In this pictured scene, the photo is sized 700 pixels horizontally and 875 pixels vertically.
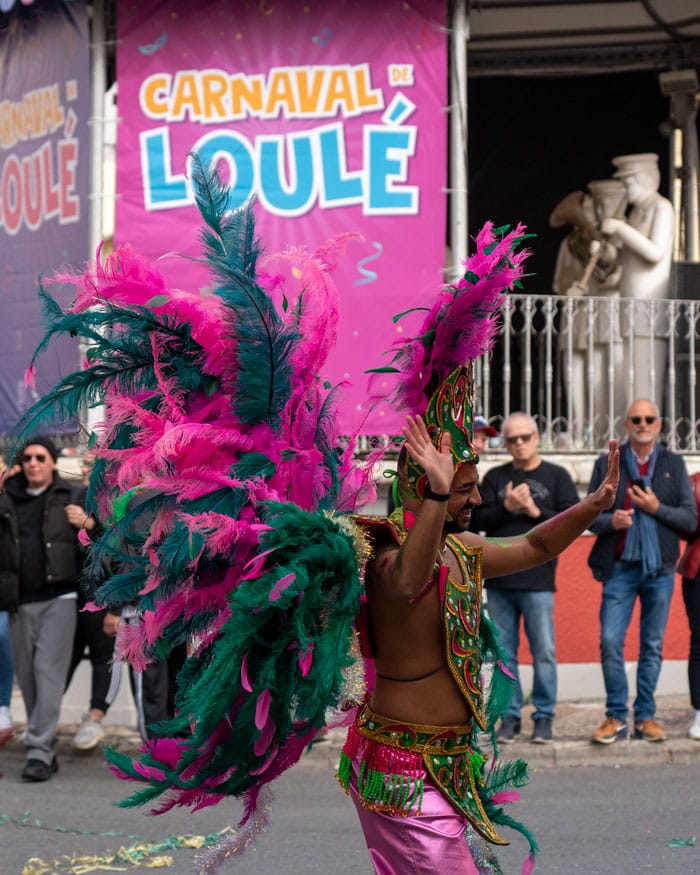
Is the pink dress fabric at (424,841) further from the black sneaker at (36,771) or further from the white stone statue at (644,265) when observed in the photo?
the white stone statue at (644,265)

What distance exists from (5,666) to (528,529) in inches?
136

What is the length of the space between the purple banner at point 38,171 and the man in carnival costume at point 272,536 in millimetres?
→ 7218

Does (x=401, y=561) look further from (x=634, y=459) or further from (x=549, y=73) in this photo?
(x=549, y=73)

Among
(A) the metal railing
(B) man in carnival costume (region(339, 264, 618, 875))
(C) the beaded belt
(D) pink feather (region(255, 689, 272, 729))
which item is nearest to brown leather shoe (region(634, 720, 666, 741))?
(A) the metal railing

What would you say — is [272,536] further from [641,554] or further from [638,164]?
[638,164]

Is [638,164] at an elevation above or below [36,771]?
above

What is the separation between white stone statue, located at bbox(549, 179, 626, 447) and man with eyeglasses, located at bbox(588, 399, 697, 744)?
246 centimetres

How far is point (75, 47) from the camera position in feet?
37.9

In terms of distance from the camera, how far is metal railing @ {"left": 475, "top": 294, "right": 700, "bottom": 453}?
37.6 ft

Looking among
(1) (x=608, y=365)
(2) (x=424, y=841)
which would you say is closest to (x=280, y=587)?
(2) (x=424, y=841)

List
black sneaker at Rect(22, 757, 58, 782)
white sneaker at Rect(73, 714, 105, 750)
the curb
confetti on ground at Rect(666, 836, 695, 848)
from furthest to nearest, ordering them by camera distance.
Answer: white sneaker at Rect(73, 714, 105, 750) → the curb → black sneaker at Rect(22, 757, 58, 782) → confetti on ground at Rect(666, 836, 695, 848)

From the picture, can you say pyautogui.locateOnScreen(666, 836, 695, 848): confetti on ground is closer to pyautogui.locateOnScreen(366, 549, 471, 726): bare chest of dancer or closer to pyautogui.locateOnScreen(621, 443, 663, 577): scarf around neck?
pyautogui.locateOnScreen(621, 443, 663, 577): scarf around neck

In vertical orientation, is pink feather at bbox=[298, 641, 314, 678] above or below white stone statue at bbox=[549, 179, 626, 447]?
below

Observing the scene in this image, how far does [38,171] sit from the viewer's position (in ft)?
39.5
